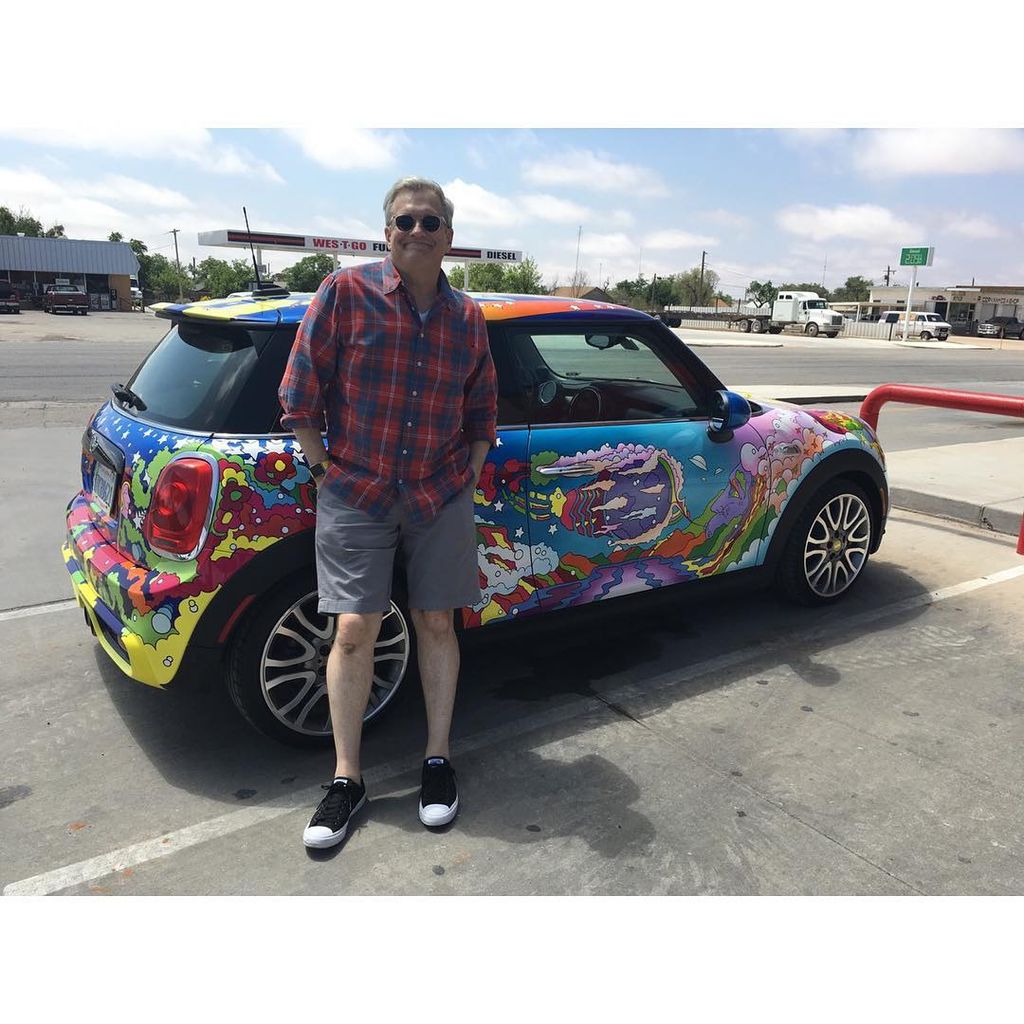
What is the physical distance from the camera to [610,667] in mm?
3881

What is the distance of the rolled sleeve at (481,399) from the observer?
110 inches

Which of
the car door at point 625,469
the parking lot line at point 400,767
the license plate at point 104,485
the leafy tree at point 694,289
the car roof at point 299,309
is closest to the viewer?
the parking lot line at point 400,767

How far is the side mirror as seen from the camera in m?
3.76

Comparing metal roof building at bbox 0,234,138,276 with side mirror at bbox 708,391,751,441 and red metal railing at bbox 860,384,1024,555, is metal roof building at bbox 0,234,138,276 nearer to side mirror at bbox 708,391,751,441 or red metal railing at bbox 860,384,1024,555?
red metal railing at bbox 860,384,1024,555

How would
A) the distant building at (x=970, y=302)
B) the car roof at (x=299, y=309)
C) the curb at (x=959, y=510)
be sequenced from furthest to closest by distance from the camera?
the distant building at (x=970, y=302)
the curb at (x=959, y=510)
the car roof at (x=299, y=309)

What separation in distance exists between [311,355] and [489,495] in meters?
0.90

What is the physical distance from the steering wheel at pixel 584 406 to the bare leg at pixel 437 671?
1023 mm

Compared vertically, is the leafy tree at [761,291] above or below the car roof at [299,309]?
above

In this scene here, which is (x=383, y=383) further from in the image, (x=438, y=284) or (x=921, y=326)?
(x=921, y=326)

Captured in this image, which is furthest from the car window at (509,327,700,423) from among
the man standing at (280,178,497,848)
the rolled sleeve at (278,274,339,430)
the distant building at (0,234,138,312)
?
the distant building at (0,234,138,312)

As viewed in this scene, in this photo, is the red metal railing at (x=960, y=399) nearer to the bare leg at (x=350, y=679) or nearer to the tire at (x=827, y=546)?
the tire at (x=827, y=546)

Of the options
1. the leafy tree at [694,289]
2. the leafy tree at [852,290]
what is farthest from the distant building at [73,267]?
the leafy tree at [852,290]
